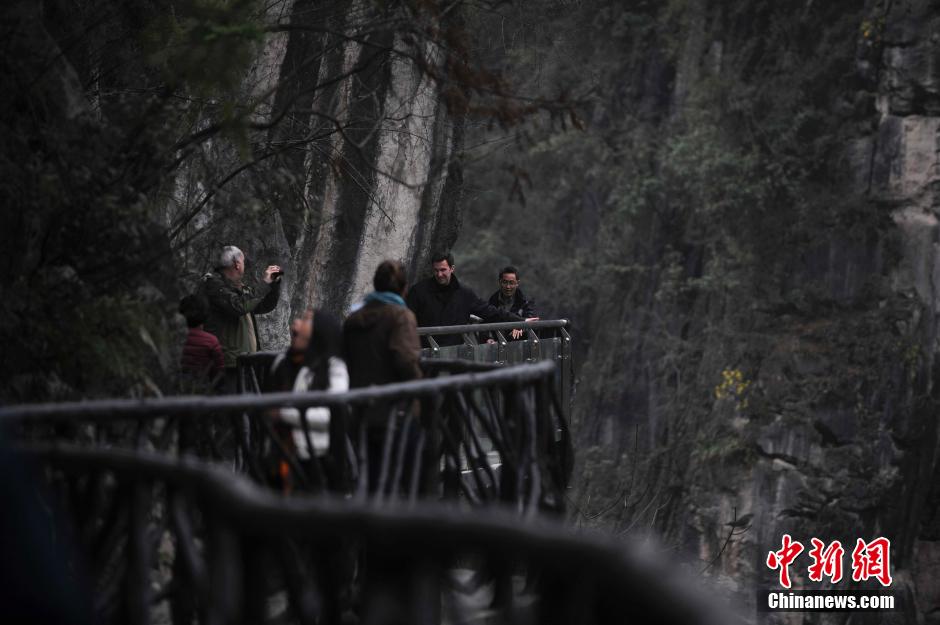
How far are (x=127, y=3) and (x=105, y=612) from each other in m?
5.92

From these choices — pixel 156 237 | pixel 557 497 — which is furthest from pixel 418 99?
pixel 557 497

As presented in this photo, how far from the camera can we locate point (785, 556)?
23.5 m

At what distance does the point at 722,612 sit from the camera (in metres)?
2.39

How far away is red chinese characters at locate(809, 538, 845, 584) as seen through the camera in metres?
23.1

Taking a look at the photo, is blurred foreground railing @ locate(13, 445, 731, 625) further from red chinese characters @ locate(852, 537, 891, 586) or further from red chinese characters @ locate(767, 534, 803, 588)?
red chinese characters @ locate(852, 537, 891, 586)

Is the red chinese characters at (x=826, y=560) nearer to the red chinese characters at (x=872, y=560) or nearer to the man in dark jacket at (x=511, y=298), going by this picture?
the red chinese characters at (x=872, y=560)

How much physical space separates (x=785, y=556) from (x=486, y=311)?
14.3m

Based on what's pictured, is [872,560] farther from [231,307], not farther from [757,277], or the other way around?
[231,307]

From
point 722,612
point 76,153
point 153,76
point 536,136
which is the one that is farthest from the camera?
point 536,136

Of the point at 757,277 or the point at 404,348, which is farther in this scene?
the point at 757,277

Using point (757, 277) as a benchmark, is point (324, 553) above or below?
below

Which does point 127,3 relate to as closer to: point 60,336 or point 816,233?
point 60,336

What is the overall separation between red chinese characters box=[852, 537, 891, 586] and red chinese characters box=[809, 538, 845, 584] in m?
0.40

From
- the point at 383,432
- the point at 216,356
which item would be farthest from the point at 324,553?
the point at 216,356
